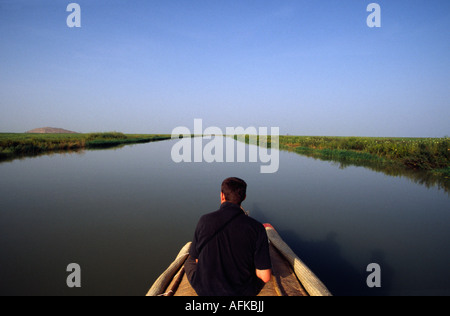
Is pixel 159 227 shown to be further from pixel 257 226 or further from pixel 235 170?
pixel 235 170

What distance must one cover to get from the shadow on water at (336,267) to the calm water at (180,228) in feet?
0.05

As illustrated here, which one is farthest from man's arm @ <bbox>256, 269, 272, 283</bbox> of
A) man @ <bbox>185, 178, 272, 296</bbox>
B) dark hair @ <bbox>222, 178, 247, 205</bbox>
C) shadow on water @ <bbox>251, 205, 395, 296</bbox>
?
shadow on water @ <bbox>251, 205, 395, 296</bbox>

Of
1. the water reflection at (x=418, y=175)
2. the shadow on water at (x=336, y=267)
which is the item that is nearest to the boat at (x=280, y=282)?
the shadow on water at (x=336, y=267)

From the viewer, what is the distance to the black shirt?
4.83 feet

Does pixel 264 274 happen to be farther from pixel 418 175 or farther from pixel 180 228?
pixel 418 175

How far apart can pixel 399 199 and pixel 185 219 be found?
631 centimetres

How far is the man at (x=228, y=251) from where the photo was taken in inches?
57.9

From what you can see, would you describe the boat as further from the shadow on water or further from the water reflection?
Answer: the water reflection

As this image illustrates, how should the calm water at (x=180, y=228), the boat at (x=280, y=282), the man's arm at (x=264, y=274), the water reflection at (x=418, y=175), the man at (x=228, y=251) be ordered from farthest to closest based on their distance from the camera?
the water reflection at (x=418, y=175) < the calm water at (x=180, y=228) < the boat at (x=280, y=282) < the man's arm at (x=264, y=274) < the man at (x=228, y=251)

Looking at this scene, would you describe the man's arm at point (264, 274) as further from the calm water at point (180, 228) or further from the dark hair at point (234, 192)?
the calm water at point (180, 228)

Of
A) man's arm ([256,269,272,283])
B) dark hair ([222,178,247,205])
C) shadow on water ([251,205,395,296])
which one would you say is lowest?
shadow on water ([251,205,395,296])

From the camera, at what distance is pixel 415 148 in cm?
1124

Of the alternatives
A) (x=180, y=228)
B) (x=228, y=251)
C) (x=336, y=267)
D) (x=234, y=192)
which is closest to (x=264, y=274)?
(x=228, y=251)

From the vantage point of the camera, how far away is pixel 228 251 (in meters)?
1.47
